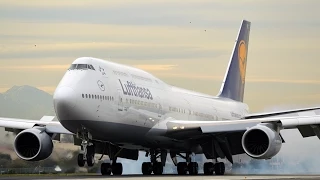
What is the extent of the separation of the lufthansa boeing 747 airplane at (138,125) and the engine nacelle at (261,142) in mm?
23

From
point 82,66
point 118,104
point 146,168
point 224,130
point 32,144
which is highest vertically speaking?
point 82,66

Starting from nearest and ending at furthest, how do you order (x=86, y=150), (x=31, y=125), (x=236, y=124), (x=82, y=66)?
(x=86, y=150) → (x=82, y=66) → (x=236, y=124) → (x=31, y=125)

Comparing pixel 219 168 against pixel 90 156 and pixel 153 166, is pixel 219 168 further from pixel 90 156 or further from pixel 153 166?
pixel 90 156

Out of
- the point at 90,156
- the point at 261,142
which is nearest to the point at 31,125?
the point at 90,156

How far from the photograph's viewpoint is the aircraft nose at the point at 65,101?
38.6 metres

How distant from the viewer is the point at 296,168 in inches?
2168

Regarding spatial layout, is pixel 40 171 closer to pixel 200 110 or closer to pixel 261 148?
pixel 200 110

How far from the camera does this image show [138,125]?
4288cm

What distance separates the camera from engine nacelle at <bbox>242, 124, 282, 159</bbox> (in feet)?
135

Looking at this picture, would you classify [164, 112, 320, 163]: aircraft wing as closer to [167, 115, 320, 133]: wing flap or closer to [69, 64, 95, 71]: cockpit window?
[167, 115, 320, 133]: wing flap

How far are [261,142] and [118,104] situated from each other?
6.90 m

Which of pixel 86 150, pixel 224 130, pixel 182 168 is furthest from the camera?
pixel 182 168

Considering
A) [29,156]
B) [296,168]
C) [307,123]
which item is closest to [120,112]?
[29,156]

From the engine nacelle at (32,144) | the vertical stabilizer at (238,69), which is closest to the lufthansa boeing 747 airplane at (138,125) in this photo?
the engine nacelle at (32,144)
